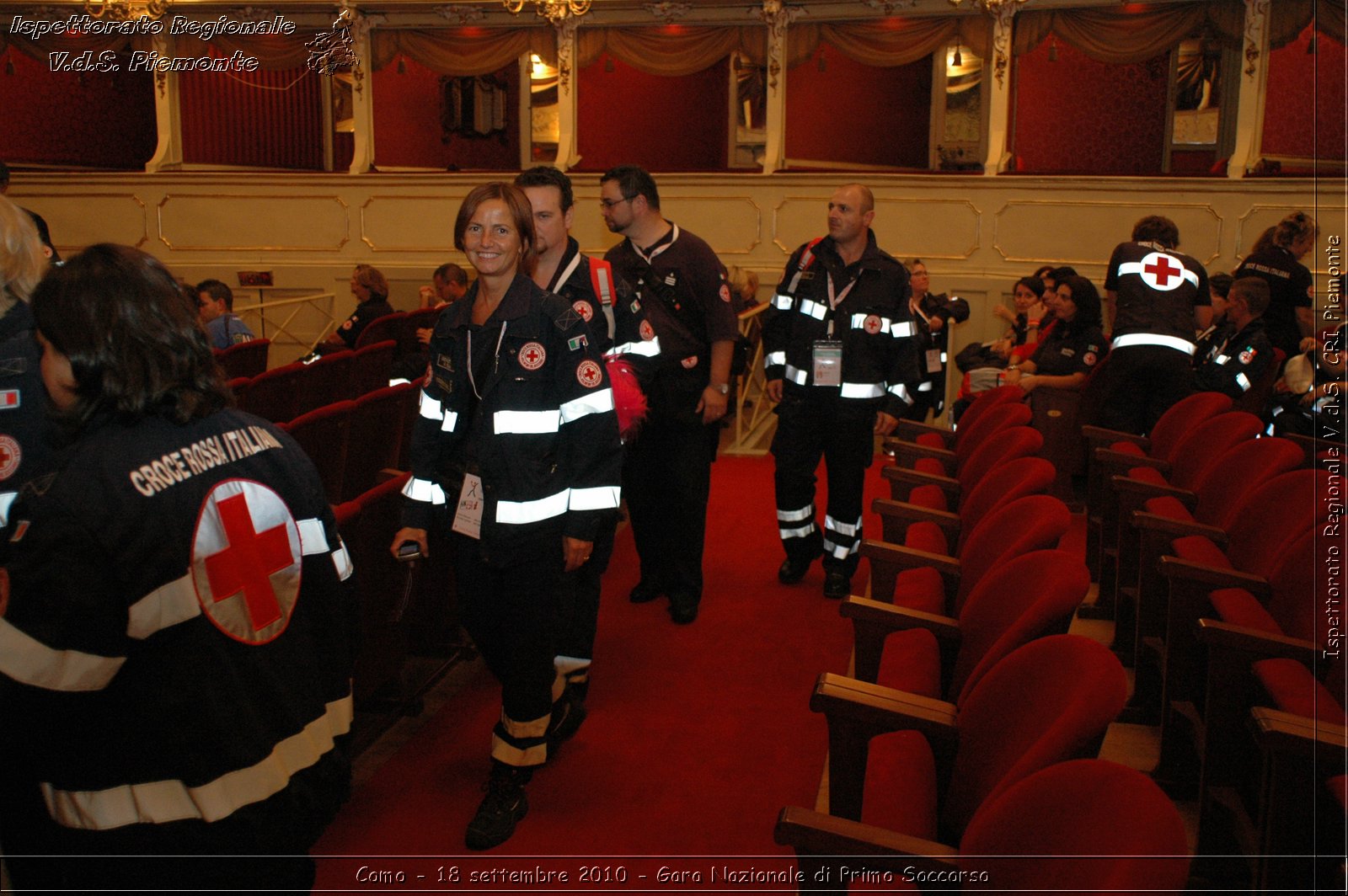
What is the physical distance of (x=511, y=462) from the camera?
2270mm

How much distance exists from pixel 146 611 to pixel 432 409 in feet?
3.85

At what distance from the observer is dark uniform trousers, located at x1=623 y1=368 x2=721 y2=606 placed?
3.68m

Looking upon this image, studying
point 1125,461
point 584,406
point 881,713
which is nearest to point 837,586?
point 1125,461

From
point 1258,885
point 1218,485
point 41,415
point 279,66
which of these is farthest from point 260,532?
point 279,66

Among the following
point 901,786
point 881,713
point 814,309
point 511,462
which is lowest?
point 901,786

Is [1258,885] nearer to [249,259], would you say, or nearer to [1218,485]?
[1218,485]

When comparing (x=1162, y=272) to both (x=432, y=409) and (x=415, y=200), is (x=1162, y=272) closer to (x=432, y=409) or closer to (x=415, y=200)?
(x=432, y=409)

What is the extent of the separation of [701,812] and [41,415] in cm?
166

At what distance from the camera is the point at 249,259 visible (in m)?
9.67

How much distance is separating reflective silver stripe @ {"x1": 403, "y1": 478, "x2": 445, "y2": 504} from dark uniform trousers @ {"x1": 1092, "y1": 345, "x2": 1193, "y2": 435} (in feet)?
11.7

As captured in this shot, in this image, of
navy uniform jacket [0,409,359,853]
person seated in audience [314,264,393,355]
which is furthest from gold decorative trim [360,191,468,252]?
navy uniform jacket [0,409,359,853]

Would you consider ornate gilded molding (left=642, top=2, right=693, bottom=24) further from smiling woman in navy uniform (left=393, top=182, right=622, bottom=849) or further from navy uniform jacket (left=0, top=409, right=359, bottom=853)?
navy uniform jacket (left=0, top=409, right=359, bottom=853)

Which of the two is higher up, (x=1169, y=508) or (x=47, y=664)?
(x=47, y=664)

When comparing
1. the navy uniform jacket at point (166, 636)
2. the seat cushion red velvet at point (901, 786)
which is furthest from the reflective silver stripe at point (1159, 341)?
the navy uniform jacket at point (166, 636)
